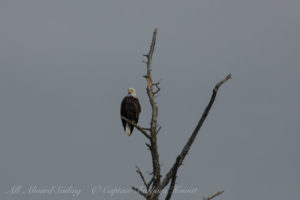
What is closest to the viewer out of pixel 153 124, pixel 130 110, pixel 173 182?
pixel 173 182

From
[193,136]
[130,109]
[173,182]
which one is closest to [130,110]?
[130,109]

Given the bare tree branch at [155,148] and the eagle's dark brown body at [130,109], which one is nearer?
the bare tree branch at [155,148]

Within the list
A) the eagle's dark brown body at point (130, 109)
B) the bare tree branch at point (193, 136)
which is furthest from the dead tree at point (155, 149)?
the eagle's dark brown body at point (130, 109)

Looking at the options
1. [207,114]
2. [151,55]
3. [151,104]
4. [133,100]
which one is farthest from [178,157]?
[133,100]

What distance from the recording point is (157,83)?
8.79m

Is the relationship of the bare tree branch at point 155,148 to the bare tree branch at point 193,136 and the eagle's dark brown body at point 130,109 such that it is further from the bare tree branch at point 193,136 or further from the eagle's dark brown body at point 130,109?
the eagle's dark brown body at point 130,109

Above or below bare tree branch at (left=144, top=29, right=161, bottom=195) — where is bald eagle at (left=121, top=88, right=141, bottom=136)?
below

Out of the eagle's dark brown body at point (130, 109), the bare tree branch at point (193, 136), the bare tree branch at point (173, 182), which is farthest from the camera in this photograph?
the eagle's dark brown body at point (130, 109)

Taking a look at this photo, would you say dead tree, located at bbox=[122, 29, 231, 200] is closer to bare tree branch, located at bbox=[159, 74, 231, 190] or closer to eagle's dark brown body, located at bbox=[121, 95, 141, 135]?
bare tree branch, located at bbox=[159, 74, 231, 190]

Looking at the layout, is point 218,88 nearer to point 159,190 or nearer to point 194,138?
point 194,138

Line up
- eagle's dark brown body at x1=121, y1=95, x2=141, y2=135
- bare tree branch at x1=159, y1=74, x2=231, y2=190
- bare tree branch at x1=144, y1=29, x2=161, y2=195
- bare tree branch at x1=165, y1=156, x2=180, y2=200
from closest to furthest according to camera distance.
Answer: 1. bare tree branch at x1=165, y1=156, x2=180, y2=200
2. bare tree branch at x1=159, y1=74, x2=231, y2=190
3. bare tree branch at x1=144, y1=29, x2=161, y2=195
4. eagle's dark brown body at x1=121, y1=95, x2=141, y2=135

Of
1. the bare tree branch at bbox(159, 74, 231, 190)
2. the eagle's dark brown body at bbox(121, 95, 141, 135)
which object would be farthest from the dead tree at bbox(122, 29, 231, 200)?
the eagle's dark brown body at bbox(121, 95, 141, 135)

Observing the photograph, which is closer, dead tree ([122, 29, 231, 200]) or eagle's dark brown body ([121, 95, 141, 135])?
dead tree ([122, 29, 231, 200])

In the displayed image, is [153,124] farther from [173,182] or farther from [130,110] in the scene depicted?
[130,110]
